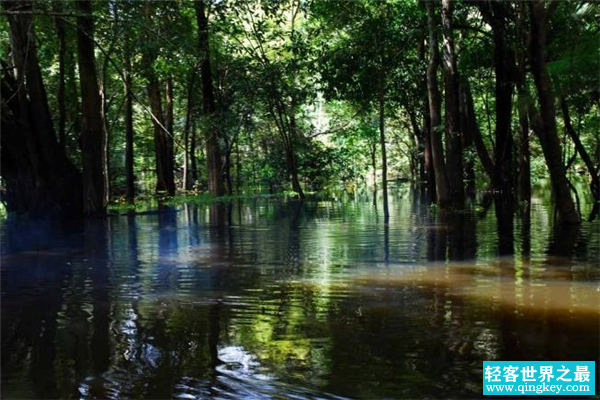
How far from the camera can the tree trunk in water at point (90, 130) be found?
18078mm

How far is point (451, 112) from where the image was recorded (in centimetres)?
1794

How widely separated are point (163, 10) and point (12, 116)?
18.6 feet

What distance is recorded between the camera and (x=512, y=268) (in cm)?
783

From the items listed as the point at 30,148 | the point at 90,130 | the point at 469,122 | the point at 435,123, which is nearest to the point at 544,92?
the point at 435,123

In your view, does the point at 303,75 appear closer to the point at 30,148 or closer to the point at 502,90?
the point at 502,90

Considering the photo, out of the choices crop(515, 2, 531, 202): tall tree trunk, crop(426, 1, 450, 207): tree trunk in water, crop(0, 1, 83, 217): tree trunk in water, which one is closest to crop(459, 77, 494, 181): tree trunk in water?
crop(515, 2, 531, 202): tall tree trunk

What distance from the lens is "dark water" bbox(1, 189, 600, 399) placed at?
4.05 meters

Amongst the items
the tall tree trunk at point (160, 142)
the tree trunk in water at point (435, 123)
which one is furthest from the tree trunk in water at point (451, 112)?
the tall tree trunk at point (160, 142)

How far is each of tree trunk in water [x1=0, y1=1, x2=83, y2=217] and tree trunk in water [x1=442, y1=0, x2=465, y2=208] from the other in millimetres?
11224

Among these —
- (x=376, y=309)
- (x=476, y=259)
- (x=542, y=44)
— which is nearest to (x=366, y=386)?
(x=376, y=309)

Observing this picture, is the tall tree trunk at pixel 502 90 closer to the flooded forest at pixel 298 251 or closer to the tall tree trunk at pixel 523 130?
the flooded forest at pixel 298 251

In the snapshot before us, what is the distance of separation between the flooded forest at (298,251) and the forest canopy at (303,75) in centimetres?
9

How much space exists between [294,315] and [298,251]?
4.48 m

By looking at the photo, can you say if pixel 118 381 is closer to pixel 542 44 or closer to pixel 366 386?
pixel 366 386
